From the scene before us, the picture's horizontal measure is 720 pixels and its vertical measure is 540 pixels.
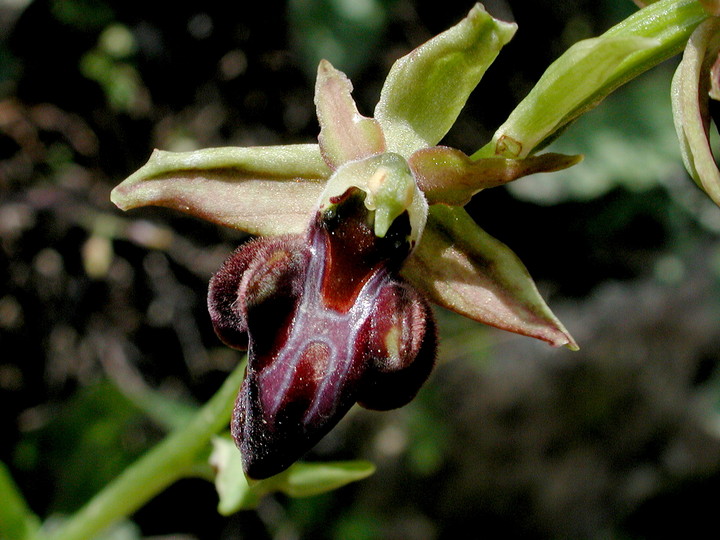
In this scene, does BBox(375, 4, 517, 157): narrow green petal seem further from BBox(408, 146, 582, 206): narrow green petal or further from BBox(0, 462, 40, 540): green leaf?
BBox(0, 462, 40, 540): green leaf

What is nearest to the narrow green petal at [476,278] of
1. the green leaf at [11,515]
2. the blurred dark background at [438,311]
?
the green leaf at [11,515]

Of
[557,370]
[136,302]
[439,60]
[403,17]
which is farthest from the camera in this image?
[557,370]

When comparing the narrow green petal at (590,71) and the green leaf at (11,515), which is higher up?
the narrow green petal at (590,71)

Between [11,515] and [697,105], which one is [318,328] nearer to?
[697,105]

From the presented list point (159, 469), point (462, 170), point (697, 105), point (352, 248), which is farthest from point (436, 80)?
point (159, 469)

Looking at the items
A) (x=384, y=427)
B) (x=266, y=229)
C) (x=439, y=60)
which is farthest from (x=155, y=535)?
(x=439, y=60)

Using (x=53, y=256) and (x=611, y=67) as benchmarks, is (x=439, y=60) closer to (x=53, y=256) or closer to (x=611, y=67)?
(x=611, y=67)

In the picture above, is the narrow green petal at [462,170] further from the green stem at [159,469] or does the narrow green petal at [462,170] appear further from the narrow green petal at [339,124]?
the green stem at [159,469]

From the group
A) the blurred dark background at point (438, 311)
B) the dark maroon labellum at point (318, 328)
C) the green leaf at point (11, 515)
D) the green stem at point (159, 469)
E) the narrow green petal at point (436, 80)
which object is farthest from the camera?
the blurred dark background at point (438, 311)
